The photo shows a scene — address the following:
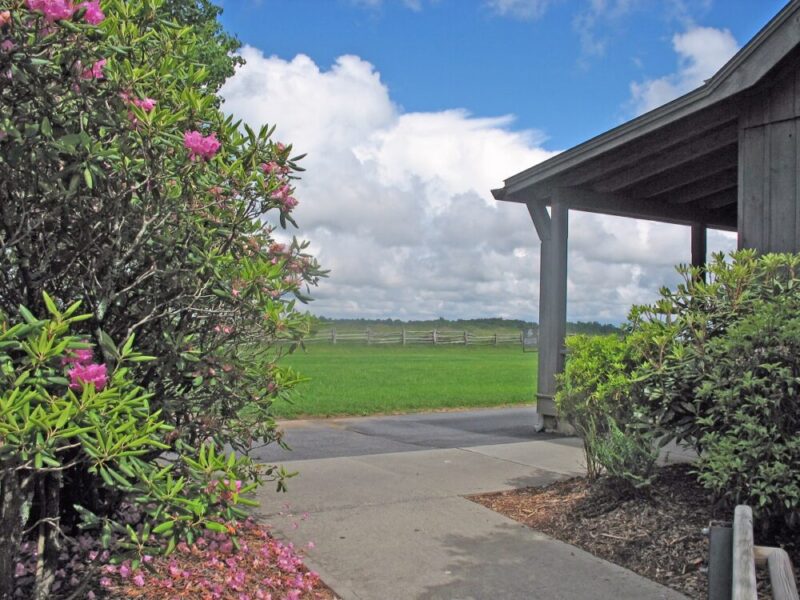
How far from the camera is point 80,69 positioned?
2.75 meters

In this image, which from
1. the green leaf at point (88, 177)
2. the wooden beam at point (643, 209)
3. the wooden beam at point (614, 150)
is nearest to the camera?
the green leaf at point (88, 177)

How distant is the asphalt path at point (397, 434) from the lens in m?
8.14

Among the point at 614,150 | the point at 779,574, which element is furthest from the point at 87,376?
the point at 614,150

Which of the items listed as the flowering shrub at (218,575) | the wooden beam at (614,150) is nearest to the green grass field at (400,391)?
the flowering shrub at (218,575)

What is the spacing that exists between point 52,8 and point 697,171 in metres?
8.32

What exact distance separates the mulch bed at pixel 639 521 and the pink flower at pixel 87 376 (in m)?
3.43

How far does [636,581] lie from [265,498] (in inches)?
119

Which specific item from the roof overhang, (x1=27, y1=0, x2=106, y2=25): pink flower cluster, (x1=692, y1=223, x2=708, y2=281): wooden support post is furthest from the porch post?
(x1=27, y1=0, x2=106, y2=25): pink flower cluster

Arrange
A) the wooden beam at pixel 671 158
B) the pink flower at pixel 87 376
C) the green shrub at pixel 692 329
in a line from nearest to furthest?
the pink flower at pixel 87 376
the green shrub at pixel 692 329
the wooden beam at pixel 671 158

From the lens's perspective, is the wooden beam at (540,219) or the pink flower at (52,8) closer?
the pink flower at (52,8)

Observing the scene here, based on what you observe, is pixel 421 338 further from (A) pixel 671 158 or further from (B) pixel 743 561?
(B) pixel 743 561

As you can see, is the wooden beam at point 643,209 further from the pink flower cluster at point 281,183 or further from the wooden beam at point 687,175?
the pink flower cluster at point 281,183

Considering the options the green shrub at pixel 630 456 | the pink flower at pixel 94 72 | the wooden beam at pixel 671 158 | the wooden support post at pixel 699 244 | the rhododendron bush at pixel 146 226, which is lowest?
the green shrub at pixel 630 456

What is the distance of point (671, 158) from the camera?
8.15 metres
